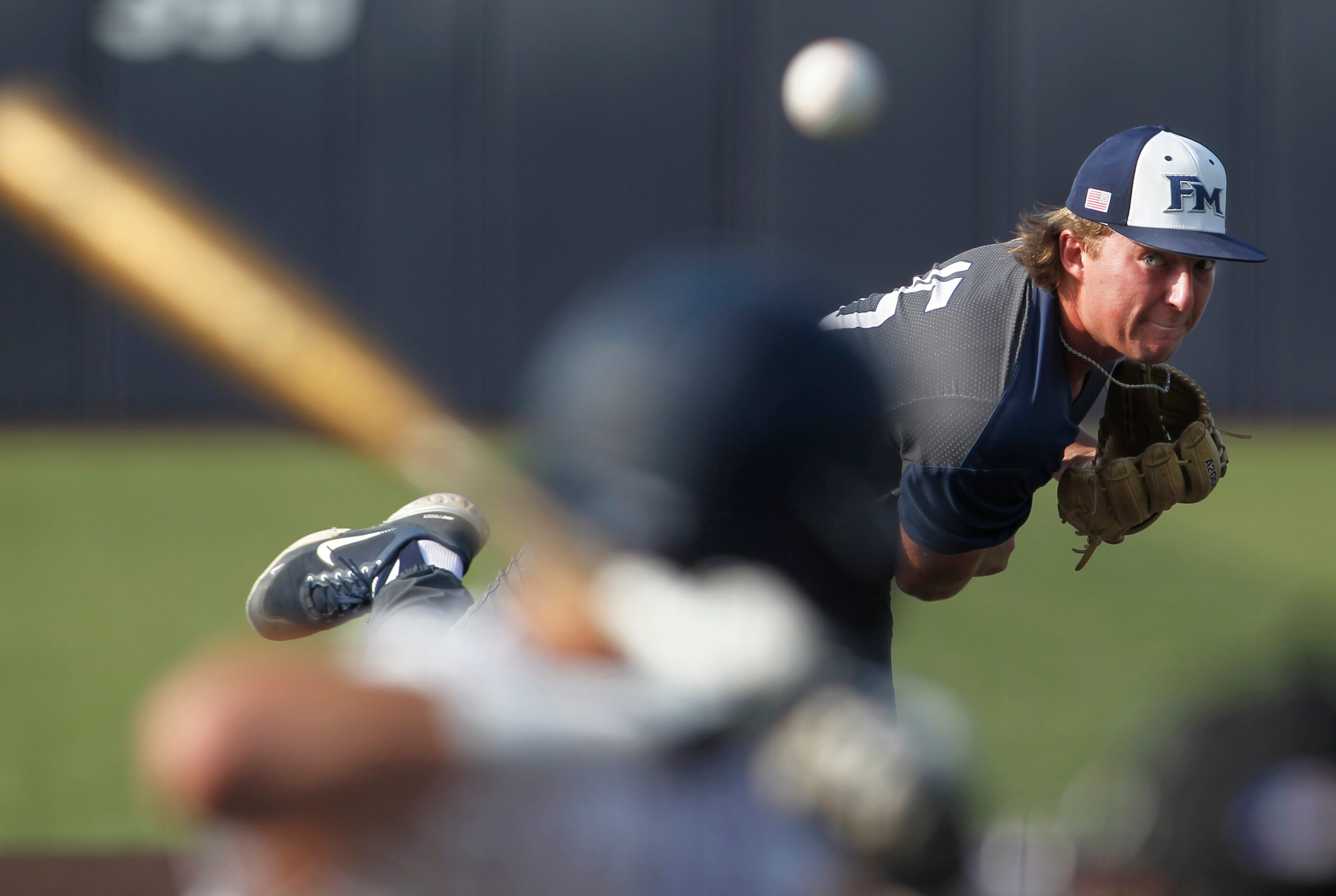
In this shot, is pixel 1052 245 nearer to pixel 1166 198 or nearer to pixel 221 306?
pixel 1166 198

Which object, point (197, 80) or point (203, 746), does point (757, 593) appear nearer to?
point (203, 746)

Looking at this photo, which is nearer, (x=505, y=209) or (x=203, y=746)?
(x=203, y=746)

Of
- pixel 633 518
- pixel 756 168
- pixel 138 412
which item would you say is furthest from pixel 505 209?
pixel 633 518

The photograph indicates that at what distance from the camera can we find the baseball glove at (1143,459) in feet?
11.7

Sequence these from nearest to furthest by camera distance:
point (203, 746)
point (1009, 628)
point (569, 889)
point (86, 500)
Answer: point (203, 746)
point (569, 889)
point (1009, 628)
point (86, 500)

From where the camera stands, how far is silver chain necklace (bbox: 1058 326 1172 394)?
3244 millimetres

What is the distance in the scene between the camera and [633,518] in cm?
122

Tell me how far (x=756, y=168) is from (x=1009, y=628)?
6.30 m

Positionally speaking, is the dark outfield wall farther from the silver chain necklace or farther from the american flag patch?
the american flag patch

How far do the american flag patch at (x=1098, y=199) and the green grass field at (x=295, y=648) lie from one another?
2.09m

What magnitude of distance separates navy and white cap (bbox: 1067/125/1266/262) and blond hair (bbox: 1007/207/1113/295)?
1.1 inches

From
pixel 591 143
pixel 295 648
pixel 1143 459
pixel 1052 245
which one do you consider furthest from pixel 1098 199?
pixel 591 143

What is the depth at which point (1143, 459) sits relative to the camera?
357 centimetres

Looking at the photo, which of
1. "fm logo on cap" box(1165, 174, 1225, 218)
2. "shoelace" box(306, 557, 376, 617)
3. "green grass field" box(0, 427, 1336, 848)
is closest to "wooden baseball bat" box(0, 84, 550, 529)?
"shoelace" box(306, 557, 376, 617)
